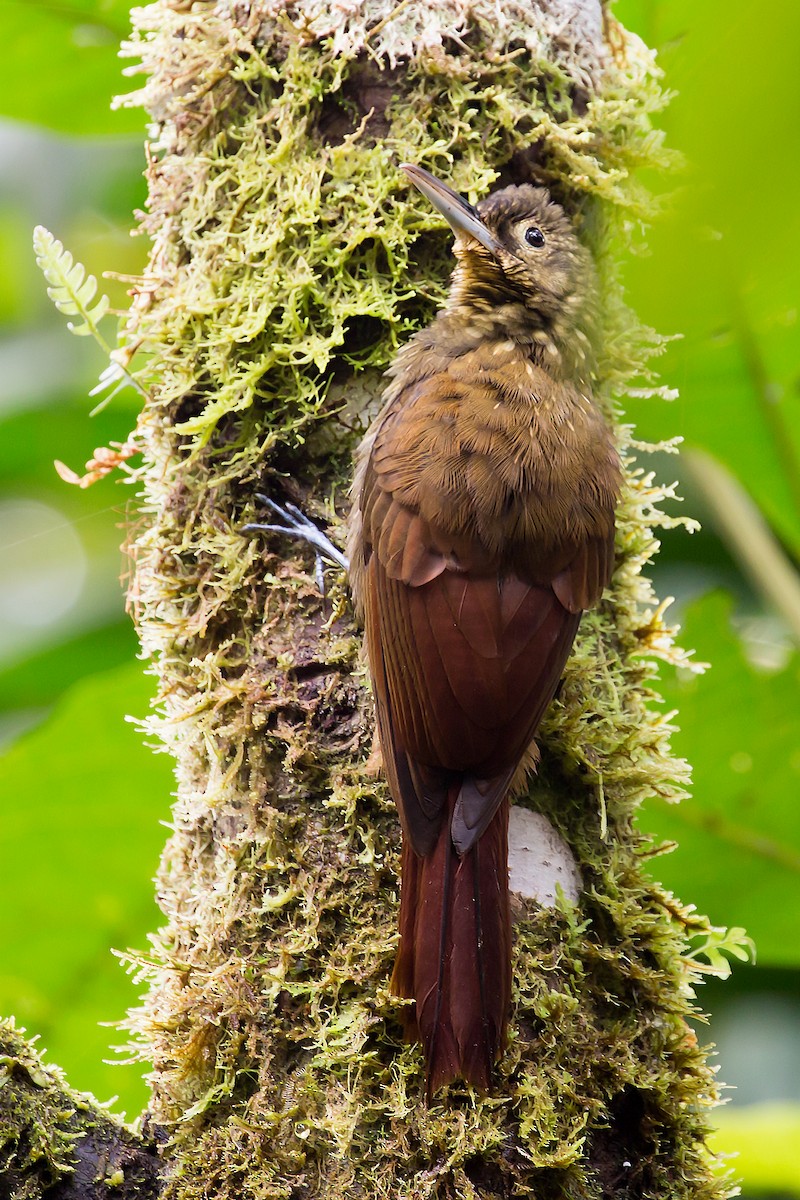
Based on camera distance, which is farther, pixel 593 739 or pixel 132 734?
pixel 132 734

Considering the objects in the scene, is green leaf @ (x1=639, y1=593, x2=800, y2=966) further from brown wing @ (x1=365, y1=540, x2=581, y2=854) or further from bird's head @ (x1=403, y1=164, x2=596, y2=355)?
brown wing @ (x1=365, y1=540, x2=581, y2=854)

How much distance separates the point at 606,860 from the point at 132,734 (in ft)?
4.75

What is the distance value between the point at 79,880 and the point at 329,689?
4.64 feet

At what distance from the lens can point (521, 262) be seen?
98.9 inches

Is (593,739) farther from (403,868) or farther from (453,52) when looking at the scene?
(453,52)

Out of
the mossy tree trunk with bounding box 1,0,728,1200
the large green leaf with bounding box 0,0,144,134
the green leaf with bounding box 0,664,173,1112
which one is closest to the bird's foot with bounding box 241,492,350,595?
the mossy tree trunk with bounding box 1,0,728,1200

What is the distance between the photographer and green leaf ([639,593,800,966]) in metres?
3.12

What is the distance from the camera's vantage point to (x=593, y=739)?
2.26 m

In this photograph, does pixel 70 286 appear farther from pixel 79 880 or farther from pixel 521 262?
pixel 79 880

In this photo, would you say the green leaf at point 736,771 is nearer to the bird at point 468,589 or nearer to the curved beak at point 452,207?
the bird at point 468,589

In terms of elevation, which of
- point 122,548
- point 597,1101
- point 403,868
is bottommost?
point 597,1101

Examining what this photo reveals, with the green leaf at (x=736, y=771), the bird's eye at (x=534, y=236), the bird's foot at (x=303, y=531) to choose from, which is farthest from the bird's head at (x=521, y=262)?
the green leaf at (x=736, y=771)

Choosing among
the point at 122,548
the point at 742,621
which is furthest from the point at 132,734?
the point at 742,621

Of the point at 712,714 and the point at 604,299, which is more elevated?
the point at 604,299
